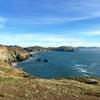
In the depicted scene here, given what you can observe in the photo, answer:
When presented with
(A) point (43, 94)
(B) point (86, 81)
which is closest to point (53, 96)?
(A) point (43, 94)

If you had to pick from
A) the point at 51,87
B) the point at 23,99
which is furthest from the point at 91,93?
the point at 23,99

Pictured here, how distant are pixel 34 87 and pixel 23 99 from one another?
19.1ft

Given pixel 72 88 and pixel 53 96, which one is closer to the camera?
pixel 53 96

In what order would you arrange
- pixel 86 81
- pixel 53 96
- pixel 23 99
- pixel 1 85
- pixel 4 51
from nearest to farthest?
pixel 23 99 → pixel 53 96 → pixel 1 85 → pixel 86 81 → pixel 4 51

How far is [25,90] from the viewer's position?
30.7 metres

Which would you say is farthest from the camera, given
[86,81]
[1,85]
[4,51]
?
[4,51]

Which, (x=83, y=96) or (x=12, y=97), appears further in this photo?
(x=83, y=96)

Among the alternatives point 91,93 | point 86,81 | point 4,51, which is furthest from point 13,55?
point 91,93

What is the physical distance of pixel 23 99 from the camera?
26938mm

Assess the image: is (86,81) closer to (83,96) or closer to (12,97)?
(83,96)

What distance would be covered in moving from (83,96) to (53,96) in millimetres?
3774

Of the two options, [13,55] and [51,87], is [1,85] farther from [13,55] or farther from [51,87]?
[13,55]

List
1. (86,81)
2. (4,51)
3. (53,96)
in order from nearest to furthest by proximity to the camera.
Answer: (53,96), (86,81), (4,51)

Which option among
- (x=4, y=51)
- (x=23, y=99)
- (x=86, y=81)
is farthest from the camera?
(x=4, y=51)
